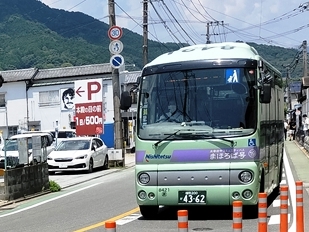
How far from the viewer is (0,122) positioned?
61.2 m

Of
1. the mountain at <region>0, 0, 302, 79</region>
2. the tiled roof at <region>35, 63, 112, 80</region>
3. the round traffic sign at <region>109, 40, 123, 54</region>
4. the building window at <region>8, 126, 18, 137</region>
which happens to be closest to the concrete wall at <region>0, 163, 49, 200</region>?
the round traffic sign at <region>109, 40, 123, 54</region>

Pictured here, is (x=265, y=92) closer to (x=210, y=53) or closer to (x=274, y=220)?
(x=210, y=53)

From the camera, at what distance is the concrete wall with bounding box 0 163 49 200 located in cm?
1684

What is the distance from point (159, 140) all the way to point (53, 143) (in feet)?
68.2

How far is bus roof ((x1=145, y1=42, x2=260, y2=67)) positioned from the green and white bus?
2 centimetres

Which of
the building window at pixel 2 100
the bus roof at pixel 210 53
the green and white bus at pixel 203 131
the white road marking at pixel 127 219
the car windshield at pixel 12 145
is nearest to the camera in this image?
the green and white bus at pixel 203 131

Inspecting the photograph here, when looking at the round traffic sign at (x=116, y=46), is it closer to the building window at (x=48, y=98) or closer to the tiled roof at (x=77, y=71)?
the tiled roof at (x=77, y=71)

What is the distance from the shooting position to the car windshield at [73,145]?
2756cm

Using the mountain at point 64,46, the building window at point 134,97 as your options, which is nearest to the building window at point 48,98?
the mountain at point 64,46

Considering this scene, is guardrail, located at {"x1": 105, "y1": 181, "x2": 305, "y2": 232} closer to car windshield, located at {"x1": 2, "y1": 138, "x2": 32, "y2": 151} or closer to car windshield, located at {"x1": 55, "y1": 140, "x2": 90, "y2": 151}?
car windshield, located at {"x1": 2, "y1": 138, "x2": 32, "y2": 151}

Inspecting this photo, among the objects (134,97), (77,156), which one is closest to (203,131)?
(134,97)

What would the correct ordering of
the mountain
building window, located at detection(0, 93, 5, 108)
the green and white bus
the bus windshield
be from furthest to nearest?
1. the mountain
2. building window, located at detection(0, 93, 5, 108)
3. the bus windshield
4. the green and white bus

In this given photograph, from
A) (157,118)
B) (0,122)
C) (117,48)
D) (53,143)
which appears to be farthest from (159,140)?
(0,122)

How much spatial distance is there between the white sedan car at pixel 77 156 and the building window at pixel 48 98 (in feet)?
104
